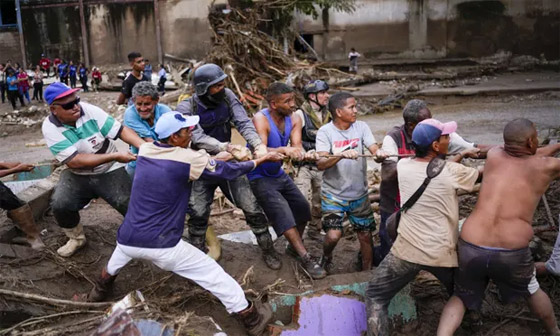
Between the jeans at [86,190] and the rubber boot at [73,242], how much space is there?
0.25 metres

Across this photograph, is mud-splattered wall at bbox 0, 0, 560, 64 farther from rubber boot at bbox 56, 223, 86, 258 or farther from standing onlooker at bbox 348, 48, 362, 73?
rubber boot at bbox 56, 223, 86, 258

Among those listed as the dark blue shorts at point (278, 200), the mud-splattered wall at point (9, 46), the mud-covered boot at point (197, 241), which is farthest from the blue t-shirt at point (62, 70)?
the dark blue shorts at point (278, 200)

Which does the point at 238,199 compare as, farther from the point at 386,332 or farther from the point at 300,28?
the point at 300,28

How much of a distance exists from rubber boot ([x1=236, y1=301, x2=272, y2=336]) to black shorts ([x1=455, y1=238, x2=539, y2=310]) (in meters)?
1.55

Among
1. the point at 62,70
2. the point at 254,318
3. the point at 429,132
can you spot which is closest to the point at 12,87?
the point at 62,70

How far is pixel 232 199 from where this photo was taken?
4.99 meters

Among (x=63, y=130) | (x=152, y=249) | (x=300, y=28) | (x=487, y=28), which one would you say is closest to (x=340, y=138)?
(x=152, y=249)

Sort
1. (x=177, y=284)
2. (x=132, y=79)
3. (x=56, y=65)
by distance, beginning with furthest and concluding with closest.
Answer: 1. (x=56, y=65)
2. (x=132, y=79)
3. (x=177, y=284)

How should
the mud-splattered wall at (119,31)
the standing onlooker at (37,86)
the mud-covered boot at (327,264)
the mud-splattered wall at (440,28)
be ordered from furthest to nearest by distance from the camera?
the mud-splattered wall at (119,31), the mud-splattered wall at (440,28), the standing onlooker at (37,86), the mud-covered boot at (327,264)

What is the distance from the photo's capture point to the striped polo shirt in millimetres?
4598

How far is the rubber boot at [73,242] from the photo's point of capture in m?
5.13

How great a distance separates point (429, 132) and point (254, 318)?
198 centimetres

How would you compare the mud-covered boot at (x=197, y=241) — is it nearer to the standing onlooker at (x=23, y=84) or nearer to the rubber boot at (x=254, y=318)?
the rubber boot at (x=254, y=318)

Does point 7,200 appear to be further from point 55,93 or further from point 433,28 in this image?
point 433,28
